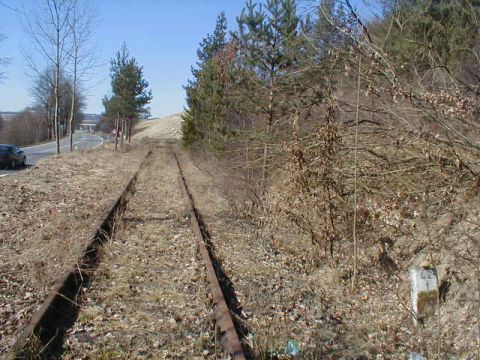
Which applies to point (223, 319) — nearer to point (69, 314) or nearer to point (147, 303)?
point (147, 303)

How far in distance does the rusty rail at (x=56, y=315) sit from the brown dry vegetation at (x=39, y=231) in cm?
17

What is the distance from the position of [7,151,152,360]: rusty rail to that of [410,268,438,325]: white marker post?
365 centimetres

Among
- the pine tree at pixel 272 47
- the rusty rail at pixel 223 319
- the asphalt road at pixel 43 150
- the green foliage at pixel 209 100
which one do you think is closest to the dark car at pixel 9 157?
the asphalt road at pixel 43 150

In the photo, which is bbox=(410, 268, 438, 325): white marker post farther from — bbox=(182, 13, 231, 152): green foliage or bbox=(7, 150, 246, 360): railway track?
bbox=(182, 13, 231, 152): green foliage

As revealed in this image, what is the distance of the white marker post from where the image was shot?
5.00 m

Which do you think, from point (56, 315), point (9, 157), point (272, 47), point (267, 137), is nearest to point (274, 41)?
point (272, 47)

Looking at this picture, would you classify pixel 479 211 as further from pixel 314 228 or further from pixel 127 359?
pixel 127 359

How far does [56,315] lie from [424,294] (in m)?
3.92

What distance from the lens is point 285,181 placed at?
7.60 metres

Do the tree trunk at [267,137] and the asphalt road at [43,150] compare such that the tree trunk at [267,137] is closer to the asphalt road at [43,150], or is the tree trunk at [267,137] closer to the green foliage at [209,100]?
the green foliage at [209,100]

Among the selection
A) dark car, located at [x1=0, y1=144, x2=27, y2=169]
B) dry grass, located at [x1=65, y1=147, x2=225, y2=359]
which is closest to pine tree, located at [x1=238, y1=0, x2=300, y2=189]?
dry grass, located at [x1=65, y1=147, x2=225, y2=359]

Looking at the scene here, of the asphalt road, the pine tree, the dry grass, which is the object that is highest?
the pine tree

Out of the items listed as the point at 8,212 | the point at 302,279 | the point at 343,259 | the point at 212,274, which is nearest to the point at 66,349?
the point at 212,274

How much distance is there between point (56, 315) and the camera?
4805 mm
